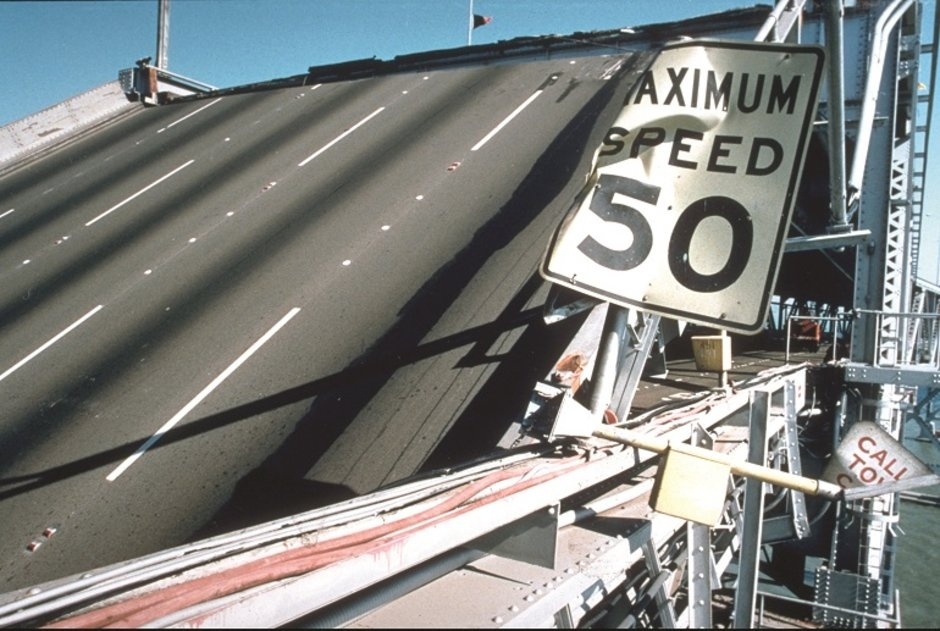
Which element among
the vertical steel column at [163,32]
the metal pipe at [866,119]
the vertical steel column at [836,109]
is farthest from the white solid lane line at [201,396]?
the vertical steel column at [163,32]

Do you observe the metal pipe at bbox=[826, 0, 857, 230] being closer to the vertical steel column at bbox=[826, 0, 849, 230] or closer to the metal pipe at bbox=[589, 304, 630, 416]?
the vertical steel column at bbox=[826, 0, 849, 230]

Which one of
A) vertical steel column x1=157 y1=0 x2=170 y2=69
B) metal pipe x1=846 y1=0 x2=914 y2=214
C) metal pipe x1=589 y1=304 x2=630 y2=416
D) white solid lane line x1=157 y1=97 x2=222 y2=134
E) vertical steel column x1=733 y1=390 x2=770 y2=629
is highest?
vertical steel column x1=157 y1=0 x2=170 y2=69

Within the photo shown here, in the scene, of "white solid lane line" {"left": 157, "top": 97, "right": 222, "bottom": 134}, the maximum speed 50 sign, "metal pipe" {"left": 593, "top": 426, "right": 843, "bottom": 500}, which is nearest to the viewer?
"metal pipe" {"left": 593, "top": 426, "right": 843, "bottom": 500}

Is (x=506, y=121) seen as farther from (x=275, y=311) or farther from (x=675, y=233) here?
(x=675, y=233)

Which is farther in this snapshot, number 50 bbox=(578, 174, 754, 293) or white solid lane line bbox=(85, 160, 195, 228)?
white solid lane line bbox=(85, 160, 195, 228)

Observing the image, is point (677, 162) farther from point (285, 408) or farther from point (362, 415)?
point (285, 408)

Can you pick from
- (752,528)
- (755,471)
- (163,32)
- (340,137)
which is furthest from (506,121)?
(163,32)

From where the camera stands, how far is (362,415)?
7160 millimetres

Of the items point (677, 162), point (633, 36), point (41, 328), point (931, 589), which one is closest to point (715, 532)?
point (677, 162)

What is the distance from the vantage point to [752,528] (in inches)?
147

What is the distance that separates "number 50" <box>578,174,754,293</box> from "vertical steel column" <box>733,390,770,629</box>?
2.99 ft

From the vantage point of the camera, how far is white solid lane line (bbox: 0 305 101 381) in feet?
29.3

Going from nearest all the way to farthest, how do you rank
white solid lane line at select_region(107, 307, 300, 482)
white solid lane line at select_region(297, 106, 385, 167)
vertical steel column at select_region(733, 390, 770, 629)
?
vertical steel column at select_region(733, 390, 770, 629) → white solid lane line at select_region(107, 307, 300, 482) → white solid lane line at select_region(297, 106, 385, 167)

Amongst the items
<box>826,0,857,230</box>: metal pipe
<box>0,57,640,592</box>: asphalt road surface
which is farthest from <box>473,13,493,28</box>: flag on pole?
<box>826,0,857,230</box>: metal pipe
